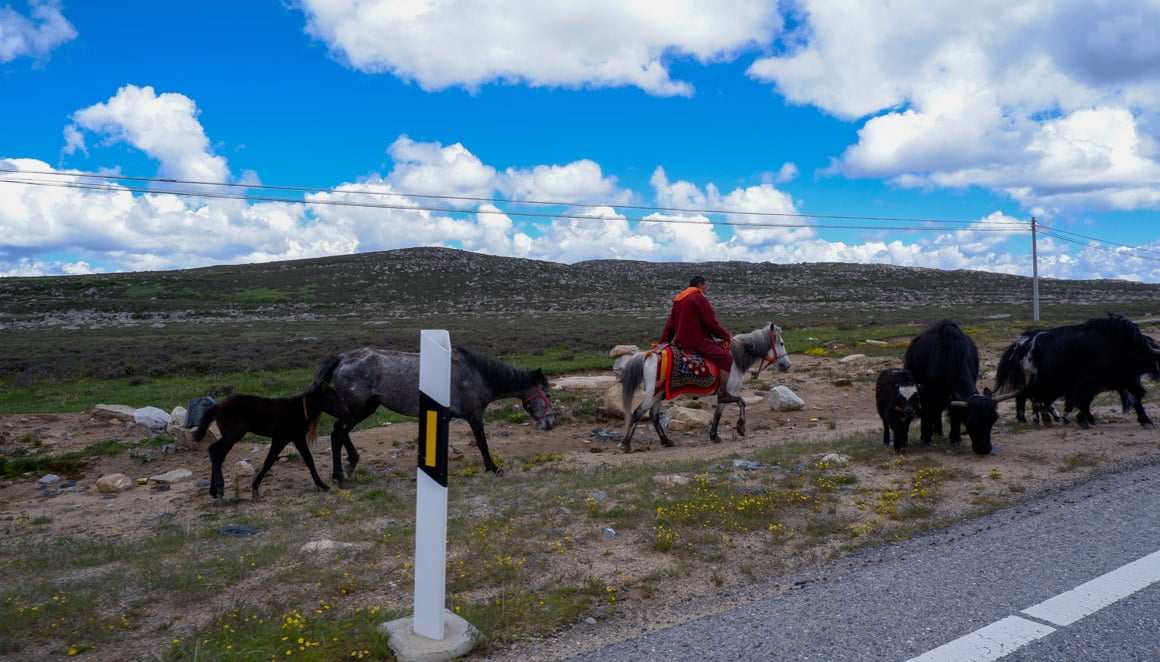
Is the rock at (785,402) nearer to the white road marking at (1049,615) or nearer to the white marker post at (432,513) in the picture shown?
the white road marking at (1049,615)

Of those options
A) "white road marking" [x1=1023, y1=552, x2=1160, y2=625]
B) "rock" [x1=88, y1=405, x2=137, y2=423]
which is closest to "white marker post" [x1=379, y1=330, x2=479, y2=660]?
"white road marking" [x1=1023, y1=552, x2=1160, y2=625]

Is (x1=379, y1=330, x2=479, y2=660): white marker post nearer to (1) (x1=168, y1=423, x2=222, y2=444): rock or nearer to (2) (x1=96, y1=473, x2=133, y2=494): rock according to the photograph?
(2) (x1=96, y1=473, x2=133, y2=494): rock

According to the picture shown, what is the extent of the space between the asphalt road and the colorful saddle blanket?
6.12 metres

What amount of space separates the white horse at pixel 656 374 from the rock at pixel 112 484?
767 centimetres

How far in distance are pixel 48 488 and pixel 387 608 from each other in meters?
8.74

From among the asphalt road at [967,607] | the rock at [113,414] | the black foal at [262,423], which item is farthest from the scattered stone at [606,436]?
the rock at [113,414]

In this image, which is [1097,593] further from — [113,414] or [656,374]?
[113,414]

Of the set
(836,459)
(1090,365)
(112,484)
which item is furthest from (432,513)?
(1090,365)

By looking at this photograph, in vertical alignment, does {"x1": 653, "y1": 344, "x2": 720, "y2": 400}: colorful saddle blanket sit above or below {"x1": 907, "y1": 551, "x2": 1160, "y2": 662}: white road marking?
above

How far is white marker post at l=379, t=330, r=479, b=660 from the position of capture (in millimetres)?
3820

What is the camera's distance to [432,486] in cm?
390

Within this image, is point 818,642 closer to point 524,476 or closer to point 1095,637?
point 1095,637

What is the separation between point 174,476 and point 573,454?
6.22m

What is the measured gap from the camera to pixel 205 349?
31906 mm
